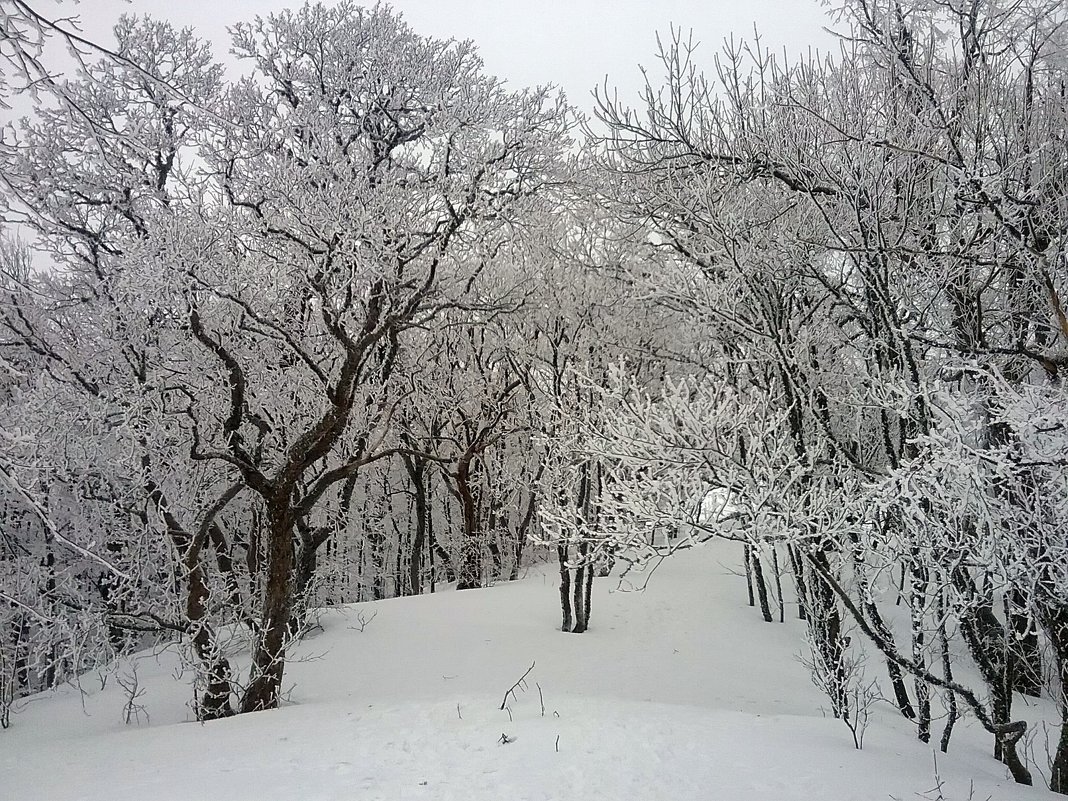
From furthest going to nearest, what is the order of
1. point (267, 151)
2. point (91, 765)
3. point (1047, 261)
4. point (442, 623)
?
point (442, 623) < point (267, 151) < point (91, 765) < point (1047, 261)

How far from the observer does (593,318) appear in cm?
1263

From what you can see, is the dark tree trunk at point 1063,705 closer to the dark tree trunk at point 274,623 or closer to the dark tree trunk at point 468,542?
the dark tree trunk at point 274,623

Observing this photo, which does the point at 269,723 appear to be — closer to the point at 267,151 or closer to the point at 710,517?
the point at 710,517

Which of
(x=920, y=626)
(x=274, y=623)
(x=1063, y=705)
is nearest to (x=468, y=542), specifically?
(x=274, y=623)

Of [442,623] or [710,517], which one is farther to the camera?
[442,623]

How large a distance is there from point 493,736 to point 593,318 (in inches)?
324

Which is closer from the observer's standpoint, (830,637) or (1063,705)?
(1063,705)

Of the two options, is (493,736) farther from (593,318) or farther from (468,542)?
(468,542)

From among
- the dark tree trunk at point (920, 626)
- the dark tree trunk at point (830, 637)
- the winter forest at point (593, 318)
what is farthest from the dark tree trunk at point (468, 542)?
the dark tree trunk at point (920, 626)

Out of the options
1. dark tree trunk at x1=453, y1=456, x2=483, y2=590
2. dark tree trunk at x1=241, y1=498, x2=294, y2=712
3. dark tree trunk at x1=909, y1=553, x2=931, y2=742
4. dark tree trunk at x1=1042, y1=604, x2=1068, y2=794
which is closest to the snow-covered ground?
dark tree trunk at x1=909, y1=553, x2=931, y2=742

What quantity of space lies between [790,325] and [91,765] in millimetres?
7450

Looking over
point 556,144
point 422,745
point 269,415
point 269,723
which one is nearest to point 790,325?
point 556,144

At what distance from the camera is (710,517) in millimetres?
4871

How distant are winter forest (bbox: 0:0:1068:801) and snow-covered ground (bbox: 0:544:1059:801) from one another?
0.27 metres
